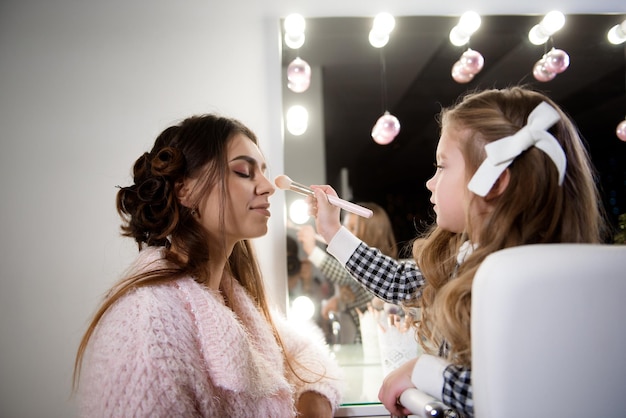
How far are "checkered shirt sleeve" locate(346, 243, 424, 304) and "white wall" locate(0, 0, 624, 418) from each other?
36 cm

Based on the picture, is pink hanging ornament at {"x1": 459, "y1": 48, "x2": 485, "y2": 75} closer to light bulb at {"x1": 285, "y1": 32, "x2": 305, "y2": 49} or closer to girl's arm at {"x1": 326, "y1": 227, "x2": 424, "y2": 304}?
light bulb at {"x1": 285, "y1": 32, "x2": 305, "y2": 49}

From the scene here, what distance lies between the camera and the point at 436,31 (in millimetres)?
1434

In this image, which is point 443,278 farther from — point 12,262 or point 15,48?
point 15,48

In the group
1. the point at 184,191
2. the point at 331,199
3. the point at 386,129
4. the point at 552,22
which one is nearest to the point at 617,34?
the point at 552,22

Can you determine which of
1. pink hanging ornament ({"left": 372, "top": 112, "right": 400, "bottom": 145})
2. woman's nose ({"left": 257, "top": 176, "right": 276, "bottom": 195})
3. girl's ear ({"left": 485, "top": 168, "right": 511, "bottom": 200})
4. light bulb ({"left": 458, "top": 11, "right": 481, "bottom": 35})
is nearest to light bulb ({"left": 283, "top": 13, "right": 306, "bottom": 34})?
pink hanging ornament ({"left": 372, "top": 112, "right": 400, "bottom": 145})

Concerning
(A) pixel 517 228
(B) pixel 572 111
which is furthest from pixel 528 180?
(B) pixel 572 111

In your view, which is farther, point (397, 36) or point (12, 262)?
point (397, 36)

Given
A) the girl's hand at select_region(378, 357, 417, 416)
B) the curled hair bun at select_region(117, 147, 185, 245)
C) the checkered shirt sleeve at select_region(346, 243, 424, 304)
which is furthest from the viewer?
the checkered shirt sleeve at select_region(346, 243, 424, 304)

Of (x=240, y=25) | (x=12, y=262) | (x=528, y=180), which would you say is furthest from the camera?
(x=240, y=25)

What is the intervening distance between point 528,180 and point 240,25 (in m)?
0.99

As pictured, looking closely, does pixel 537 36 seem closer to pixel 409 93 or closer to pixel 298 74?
pixel 409 93

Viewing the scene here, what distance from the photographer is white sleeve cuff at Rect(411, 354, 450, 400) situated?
0.69 meters

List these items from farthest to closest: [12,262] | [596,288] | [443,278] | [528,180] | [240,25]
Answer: [240,25] → [12,262] → [443,278] → [528,180] → [596,288]

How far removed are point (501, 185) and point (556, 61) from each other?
836mm
